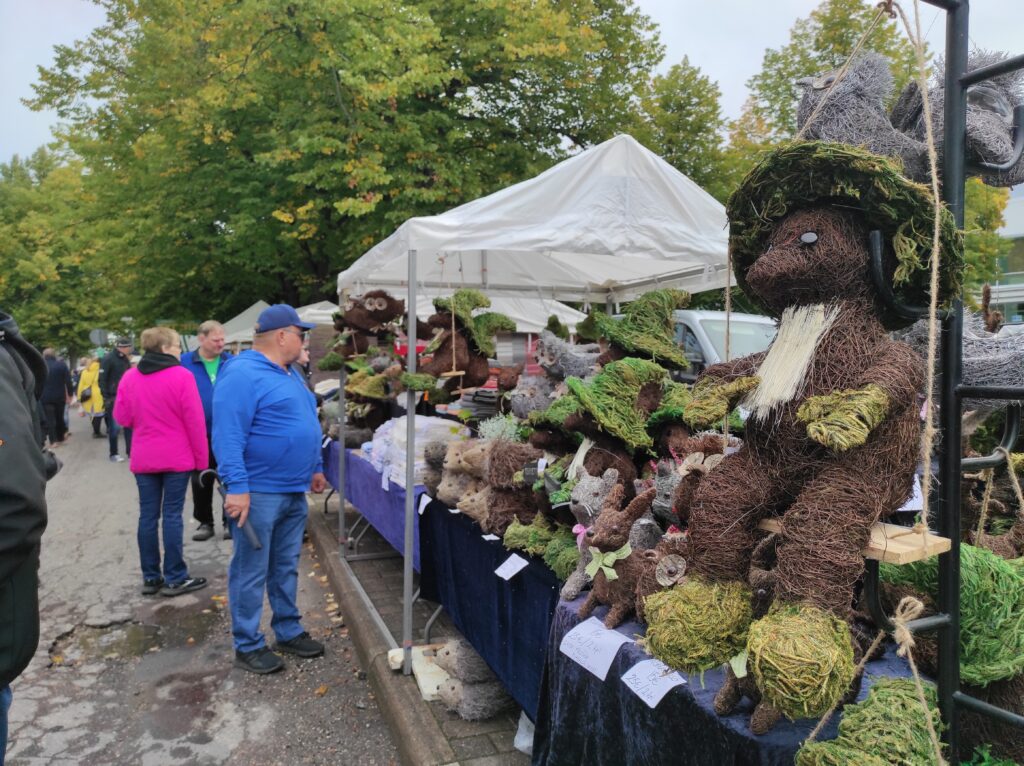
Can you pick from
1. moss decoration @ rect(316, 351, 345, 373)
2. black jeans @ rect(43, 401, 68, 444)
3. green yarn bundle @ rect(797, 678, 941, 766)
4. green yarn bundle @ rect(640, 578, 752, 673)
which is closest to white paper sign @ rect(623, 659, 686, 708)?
green yarn bundle @ rect(640, 578, 752, 673)

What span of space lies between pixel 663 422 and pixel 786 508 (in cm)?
114

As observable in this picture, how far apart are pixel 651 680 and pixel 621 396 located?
3.94ft

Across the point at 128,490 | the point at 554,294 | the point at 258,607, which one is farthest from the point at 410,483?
the point at 128,490

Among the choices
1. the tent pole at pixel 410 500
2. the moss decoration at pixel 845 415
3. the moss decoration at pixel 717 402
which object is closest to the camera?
the moss decoration at pixel 845 415

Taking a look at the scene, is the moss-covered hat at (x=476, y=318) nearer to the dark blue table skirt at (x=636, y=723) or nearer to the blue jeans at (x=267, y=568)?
the blue jeans at (x=267, y=568)

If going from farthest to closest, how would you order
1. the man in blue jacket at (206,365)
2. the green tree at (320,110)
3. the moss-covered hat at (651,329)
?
the green tree at (320,110), the man in blue jacket at (206,365), the moss-covered hat at (651,329)

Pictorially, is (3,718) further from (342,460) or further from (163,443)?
(342,460)

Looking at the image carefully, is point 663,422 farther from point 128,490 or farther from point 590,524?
point 128,490

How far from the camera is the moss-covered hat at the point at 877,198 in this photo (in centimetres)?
133

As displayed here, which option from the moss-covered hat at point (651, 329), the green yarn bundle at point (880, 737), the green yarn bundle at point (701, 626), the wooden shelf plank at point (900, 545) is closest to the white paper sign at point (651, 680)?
the green yarn bundle at point (701, 626)

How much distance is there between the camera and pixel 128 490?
345 inches

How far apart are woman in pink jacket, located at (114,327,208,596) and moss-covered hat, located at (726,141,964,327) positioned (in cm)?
449

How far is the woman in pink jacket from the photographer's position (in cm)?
479

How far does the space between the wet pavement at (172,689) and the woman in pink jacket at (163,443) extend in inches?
10.6
